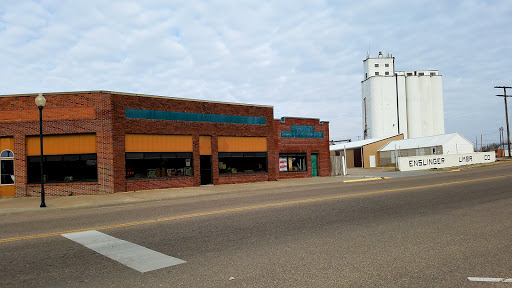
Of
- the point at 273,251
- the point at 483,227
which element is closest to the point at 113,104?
the point at 273,251

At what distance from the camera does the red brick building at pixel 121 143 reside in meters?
20.9

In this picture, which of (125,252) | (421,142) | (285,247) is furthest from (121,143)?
(421,142)

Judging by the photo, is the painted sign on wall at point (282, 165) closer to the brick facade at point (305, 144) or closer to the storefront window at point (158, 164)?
the brick facade at point (305, 144)

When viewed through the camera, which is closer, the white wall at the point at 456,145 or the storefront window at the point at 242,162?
the storefront window at the point at 242,162

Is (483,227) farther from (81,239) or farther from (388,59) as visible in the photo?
(388,59)

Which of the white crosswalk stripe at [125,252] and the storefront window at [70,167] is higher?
the storefront window at [70,167]

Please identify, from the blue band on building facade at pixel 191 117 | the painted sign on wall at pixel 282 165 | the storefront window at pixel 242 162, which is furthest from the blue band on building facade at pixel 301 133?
the storefront window at pixel 242 162

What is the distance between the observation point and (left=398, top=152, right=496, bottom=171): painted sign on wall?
37831mm

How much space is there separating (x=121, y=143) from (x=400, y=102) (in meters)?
69.4

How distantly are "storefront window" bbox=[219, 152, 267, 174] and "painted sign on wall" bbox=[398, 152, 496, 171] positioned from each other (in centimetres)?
1665

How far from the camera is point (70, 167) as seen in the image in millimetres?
21219

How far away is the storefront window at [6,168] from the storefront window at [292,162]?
17941mm

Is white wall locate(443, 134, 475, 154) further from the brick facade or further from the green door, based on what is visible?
the green door

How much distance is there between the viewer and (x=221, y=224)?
928 centimetres
